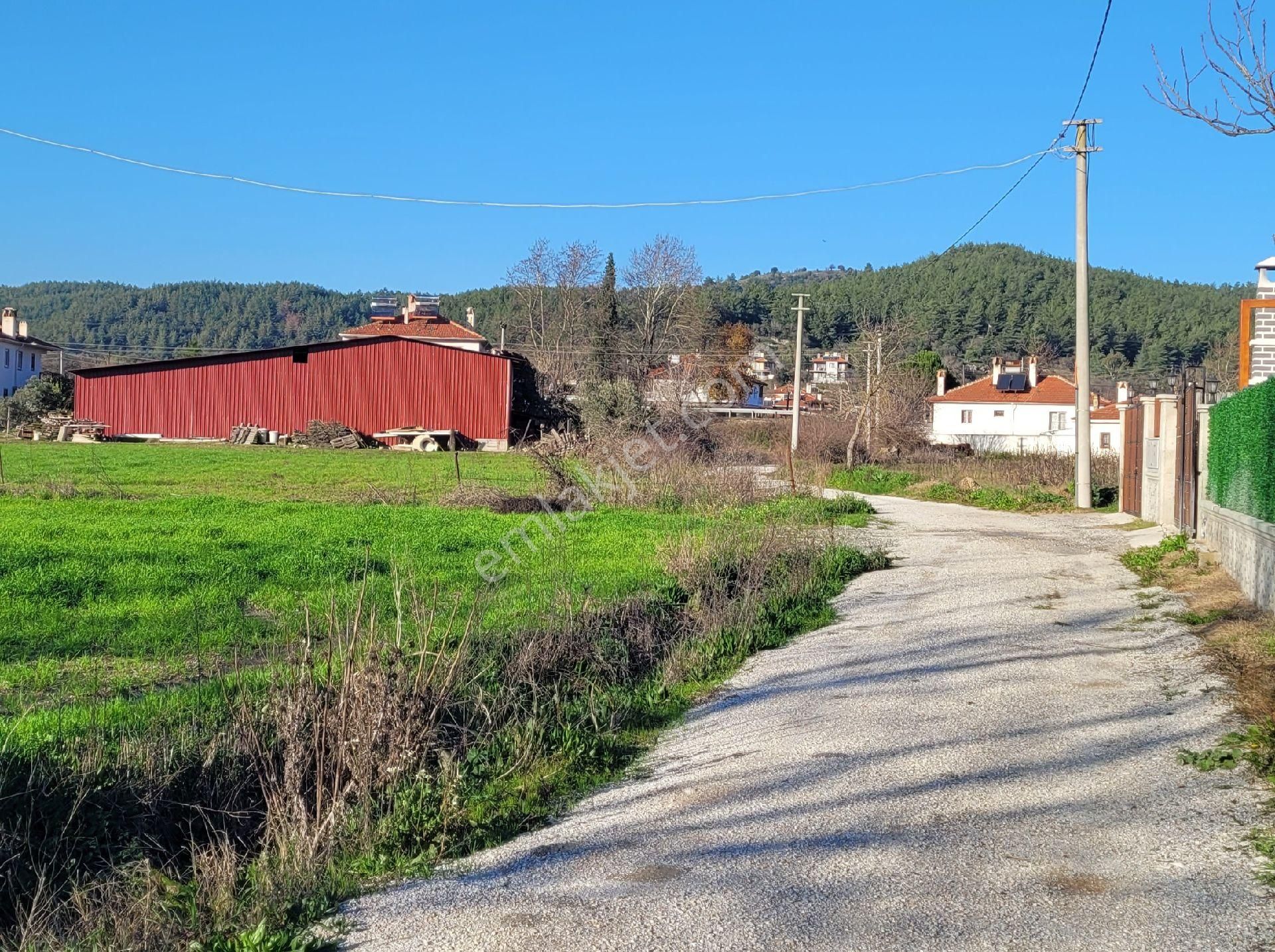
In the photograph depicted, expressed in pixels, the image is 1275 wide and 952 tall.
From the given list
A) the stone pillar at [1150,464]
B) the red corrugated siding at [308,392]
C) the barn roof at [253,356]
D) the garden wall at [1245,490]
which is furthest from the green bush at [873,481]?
the barn roof at [253,356]

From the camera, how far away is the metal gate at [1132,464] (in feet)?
70.1

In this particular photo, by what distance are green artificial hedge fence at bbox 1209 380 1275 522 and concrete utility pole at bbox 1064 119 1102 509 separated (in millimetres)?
10063

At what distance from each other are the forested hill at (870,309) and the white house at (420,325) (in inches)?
261

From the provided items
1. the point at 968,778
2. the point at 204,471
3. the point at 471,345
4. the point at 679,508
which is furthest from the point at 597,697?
the point at 471,345

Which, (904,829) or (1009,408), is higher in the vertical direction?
(1009,408)

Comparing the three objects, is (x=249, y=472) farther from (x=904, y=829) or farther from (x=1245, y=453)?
(x=904, y=829)

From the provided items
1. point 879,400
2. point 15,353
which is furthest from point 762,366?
point 15,353

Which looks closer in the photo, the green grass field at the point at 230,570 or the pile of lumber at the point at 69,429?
the green grass field at the point at 230,570

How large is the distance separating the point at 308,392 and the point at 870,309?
237 ft

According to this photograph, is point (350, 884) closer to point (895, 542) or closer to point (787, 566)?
point (787, 566)

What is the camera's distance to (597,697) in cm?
842

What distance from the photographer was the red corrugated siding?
50.0m

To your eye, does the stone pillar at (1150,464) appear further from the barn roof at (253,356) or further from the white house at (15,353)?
the white house at (15,353)

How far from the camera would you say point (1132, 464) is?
2211 centimetres
